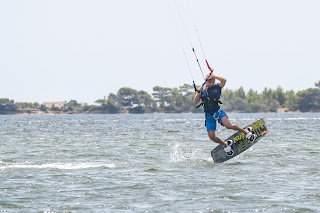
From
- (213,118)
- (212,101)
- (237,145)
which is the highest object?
(212,101)

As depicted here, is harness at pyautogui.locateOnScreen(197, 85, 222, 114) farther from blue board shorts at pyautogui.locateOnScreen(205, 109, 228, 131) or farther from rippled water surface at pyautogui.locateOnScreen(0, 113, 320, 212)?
rippled water surface at pyautogui.locateOnScreen(0, 113, 320, 212)

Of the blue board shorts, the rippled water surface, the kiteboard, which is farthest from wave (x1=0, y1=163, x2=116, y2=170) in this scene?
the kiteboard

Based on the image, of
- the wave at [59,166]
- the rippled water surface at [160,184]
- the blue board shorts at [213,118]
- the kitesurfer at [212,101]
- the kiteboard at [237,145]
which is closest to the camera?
the rippled water surface at [160,184]

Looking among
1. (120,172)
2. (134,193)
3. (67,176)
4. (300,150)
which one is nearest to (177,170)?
(120,172)

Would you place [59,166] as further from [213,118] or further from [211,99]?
[211,99]

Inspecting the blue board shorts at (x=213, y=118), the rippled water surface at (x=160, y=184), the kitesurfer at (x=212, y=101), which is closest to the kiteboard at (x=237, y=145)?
the rippled water surface at (x=160, y=184)

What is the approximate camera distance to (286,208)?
13.5 metres

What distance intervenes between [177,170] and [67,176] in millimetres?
2900

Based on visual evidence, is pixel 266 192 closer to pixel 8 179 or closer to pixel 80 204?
pixel 80 204

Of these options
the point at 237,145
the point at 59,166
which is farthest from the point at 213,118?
the point at 59,166

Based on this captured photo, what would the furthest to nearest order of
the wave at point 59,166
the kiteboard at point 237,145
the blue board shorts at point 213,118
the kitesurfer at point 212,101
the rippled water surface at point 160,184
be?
the kiteboard at point 237,145 < the wave at point 59,166 < the blue board shorts at point 213,118 < the kitesurfer at point 212,101 < the rippled water surface at point 160,184

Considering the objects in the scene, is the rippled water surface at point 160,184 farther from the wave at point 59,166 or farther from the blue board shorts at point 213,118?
the blue board shorts at point 213,118

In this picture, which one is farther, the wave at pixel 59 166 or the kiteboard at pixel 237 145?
the kiteboard at pixel 237 145

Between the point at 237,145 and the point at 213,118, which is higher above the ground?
the point at 213,118
